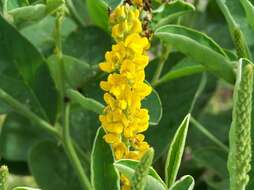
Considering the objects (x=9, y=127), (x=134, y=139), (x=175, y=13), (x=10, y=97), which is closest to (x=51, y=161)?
(x=9, y=127)

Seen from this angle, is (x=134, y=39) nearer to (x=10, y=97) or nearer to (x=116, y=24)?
(x=116, y=24)

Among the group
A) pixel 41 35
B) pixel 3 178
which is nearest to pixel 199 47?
pixel 3 178

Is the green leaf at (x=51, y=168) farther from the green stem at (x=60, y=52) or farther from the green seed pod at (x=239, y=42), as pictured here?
the green seed pod at (x=239, y=42)

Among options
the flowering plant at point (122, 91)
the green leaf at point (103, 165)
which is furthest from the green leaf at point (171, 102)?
the green leaf at point (103, 165)

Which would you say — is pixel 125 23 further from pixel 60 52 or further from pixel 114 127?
pixel 60 52

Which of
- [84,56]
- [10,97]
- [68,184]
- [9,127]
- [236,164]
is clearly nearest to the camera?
[236,164]

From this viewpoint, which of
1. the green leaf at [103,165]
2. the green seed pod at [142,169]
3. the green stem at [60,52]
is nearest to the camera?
the green seed pod at [142,169]

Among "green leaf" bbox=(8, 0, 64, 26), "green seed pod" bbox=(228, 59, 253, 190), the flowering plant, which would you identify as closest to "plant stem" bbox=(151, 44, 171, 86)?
the flowering plant
